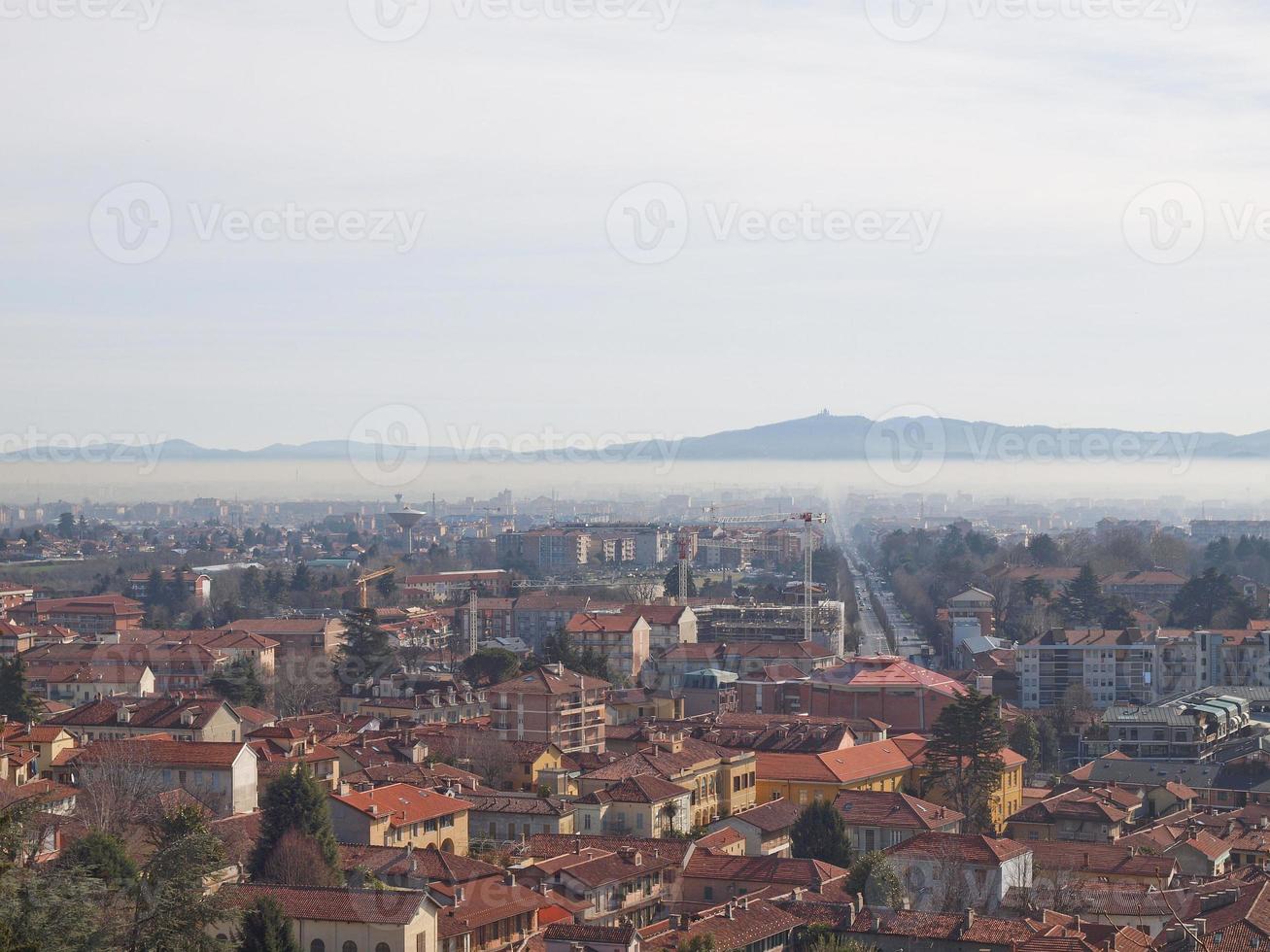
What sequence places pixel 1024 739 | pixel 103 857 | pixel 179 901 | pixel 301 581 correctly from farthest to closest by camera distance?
pixel 301 581 < pixel 1024 739 < pixel 103 857 < pixel 179 901

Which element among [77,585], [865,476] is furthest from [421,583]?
[865,476]

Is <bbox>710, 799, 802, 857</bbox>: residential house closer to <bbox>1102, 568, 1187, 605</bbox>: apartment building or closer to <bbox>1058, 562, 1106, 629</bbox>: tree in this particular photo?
<bbox>1058, 562, 1106, 629</bbox>: tree

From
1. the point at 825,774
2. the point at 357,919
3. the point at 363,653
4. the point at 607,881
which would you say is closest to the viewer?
the point at 357,919

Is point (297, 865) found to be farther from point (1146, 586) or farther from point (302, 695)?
point (1146, 586)

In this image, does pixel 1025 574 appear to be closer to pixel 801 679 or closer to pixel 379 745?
pixel 801 679

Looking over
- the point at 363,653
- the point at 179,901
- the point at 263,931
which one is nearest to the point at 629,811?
the point at 263,931

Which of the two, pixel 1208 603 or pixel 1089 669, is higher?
pixel 1208 603

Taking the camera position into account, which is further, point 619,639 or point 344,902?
point 619,639
